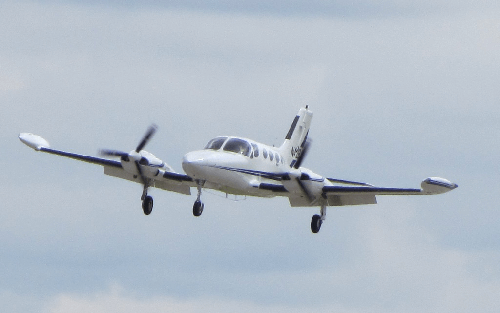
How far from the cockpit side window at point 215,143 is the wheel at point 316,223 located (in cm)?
518

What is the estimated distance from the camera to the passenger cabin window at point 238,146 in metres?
51.1

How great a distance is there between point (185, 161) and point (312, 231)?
7112mm

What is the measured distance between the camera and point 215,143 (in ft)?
168

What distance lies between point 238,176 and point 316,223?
4.49 meters

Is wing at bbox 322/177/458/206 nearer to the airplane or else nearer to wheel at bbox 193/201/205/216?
the airplane

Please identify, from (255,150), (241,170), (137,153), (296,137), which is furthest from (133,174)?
(296,137)

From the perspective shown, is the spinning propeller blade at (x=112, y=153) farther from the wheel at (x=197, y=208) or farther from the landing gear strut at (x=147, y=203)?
the wheel at (x=197, y=208)

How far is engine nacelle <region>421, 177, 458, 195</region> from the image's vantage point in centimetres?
4691

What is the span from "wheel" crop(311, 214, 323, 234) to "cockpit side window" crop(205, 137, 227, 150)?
518 centimetres

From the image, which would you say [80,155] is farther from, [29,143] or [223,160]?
[223,160]

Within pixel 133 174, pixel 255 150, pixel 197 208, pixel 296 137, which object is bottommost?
pixel 197 208

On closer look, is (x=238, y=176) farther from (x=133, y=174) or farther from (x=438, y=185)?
(x=438, y=185)

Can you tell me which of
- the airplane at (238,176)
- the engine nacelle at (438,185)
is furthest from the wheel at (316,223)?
the engine nacelle at (438,185)

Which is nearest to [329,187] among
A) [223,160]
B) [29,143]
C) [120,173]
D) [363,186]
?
[363,186]
